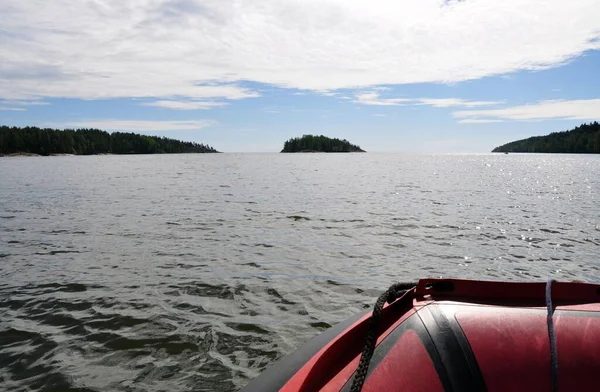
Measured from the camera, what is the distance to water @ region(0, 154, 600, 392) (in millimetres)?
5461

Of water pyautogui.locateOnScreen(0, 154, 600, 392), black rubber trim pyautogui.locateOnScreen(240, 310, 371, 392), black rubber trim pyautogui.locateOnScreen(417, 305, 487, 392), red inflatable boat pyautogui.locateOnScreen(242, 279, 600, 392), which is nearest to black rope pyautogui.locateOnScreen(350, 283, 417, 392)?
red inflatable boat pyautogui.locateOnScreen(242, 279, 600, 392)

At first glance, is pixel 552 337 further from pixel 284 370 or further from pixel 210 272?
pixel 210 272

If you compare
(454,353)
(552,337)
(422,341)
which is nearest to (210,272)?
(422,341)

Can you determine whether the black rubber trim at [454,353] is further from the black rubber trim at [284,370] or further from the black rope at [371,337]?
the black rubber trim at [284,370]

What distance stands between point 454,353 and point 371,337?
1.86 feet

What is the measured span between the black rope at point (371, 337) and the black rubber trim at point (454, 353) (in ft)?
1.10

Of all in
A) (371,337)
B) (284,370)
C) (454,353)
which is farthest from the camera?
(284,370)

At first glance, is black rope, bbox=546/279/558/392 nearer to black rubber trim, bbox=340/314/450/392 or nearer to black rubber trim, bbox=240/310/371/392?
black rubber trim, bbox=340/314/450/392

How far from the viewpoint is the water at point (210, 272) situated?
546 cm

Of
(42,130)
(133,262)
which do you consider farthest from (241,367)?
(42,130)

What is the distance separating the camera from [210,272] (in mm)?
9141

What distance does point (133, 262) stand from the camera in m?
9.86

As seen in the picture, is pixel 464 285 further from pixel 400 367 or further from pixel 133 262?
pixel 133 262

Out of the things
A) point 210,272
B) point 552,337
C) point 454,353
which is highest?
point 552,337
